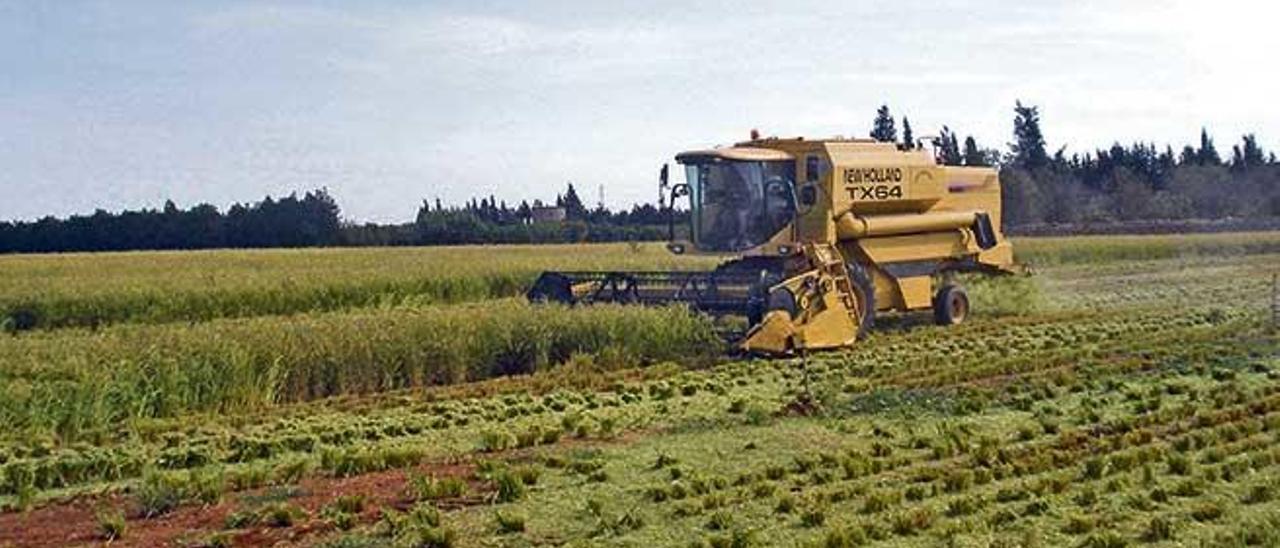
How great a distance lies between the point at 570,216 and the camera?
82.1 m

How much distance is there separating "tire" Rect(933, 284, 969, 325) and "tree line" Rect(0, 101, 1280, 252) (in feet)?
125

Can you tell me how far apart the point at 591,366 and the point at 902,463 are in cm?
687

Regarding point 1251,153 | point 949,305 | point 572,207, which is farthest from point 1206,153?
point 949,305

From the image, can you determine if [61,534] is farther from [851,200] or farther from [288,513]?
[851,200]

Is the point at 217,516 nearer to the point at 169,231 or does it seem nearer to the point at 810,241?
the point at 810,241

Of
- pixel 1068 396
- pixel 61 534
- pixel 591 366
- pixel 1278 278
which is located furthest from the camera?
pixel 1278 278

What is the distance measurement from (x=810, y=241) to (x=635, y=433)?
25.8ft

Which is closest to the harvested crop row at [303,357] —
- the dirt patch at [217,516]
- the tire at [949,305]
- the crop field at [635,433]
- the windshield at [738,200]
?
the crop field at [635,433]

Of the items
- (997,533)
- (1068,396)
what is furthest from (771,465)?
(1068,396)

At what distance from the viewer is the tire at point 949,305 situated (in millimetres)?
20812

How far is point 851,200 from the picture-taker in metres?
19.1

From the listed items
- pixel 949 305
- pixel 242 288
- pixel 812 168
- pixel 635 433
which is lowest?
pixel 635 433

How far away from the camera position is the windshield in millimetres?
18922

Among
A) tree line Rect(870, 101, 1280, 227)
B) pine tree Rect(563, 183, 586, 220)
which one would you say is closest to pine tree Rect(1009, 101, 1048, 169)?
tree line Rect(870, 101, 1280, 227)
